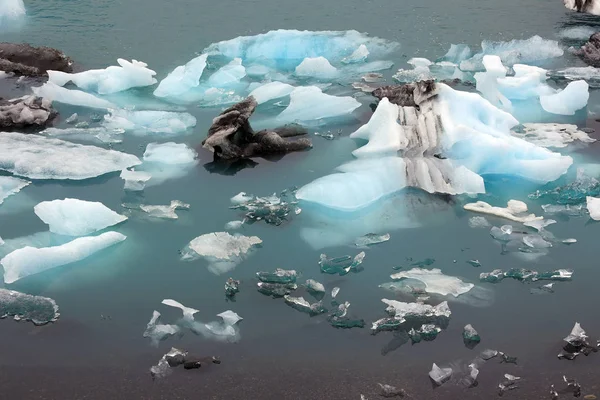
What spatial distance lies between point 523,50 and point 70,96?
414cm

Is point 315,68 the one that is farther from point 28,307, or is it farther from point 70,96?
point 28,307

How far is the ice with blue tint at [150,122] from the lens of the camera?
5676mm

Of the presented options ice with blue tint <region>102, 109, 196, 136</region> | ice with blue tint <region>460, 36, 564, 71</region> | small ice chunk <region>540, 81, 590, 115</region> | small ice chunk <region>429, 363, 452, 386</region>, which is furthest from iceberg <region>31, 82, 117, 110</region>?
small ice chunk <region>429, 363, 452, 386</region>

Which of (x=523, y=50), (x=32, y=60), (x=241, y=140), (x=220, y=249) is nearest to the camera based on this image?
(x=220, y=249)

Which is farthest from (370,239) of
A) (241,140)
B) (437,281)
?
(241,140)

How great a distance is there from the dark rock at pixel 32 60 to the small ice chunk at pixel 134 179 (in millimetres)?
2429

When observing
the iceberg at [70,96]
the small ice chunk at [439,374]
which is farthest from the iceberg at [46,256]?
the iceberg at [70,96]

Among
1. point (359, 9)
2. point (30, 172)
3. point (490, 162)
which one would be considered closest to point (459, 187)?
point (490, 162)

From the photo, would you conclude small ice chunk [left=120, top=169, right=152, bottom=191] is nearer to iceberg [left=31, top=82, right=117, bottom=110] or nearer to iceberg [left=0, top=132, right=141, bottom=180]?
iceberg [left=0, top=132, right=141, bottom=180]

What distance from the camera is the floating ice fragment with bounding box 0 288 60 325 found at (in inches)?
144

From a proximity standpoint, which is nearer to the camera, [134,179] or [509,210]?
[509,210]

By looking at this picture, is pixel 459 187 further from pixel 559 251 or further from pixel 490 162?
pixel 559 251

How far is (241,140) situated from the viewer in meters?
5.38

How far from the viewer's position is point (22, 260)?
396 centimetres
